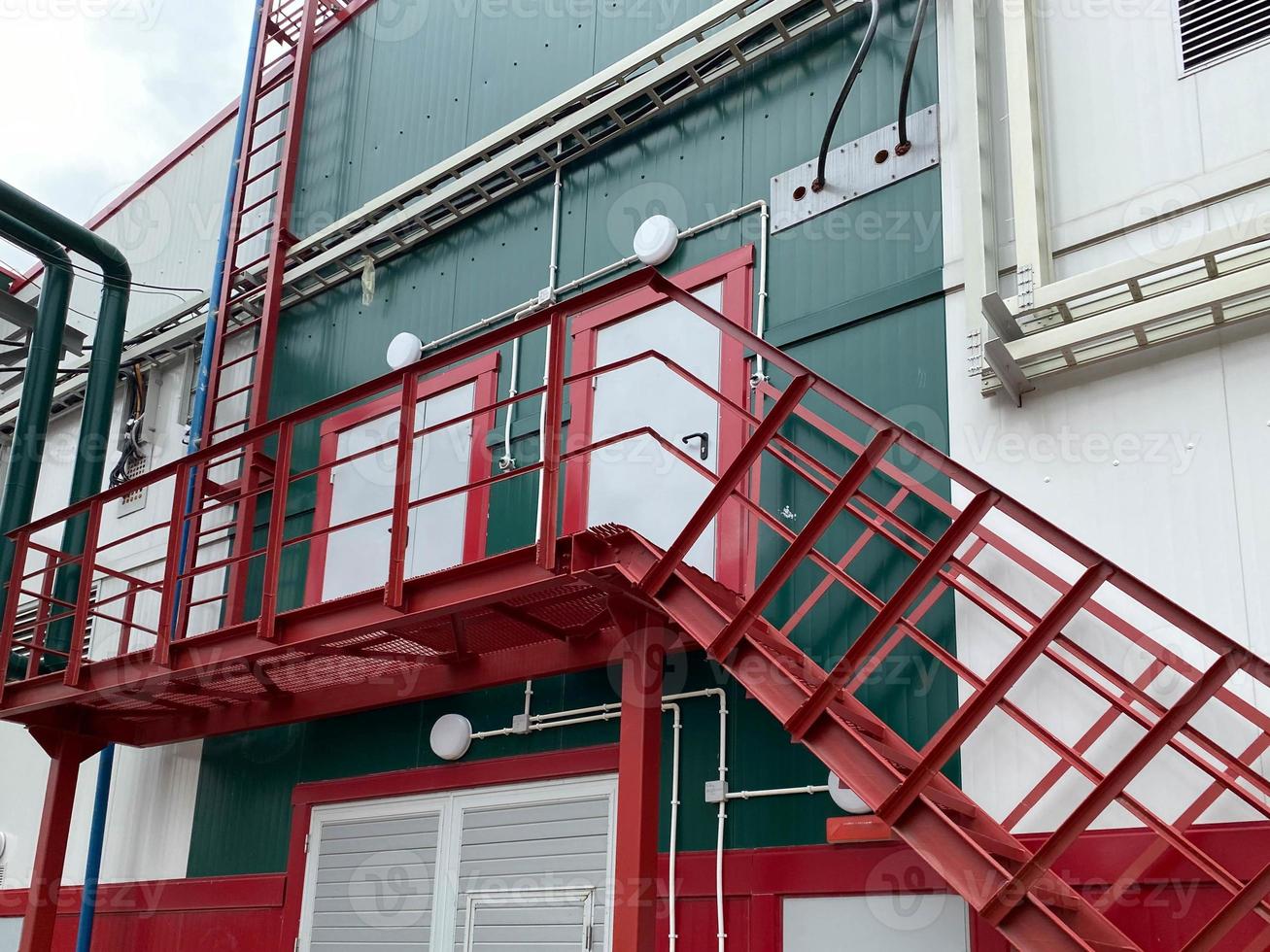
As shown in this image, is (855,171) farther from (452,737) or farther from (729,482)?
(452,737)

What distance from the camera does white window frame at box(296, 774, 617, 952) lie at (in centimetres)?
747

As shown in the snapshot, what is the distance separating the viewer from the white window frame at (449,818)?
747cm

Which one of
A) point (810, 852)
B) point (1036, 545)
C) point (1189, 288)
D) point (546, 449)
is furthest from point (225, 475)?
point (1189, 288)

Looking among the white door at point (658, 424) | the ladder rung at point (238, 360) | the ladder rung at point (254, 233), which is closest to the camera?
the white door at point (658, 424)

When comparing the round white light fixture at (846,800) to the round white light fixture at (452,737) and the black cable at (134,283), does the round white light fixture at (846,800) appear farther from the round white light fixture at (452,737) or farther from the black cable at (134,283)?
the black cable at (134,283)

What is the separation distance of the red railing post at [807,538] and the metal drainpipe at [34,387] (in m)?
7.88

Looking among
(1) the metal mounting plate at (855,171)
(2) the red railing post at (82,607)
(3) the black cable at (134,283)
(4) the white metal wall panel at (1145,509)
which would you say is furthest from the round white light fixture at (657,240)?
(3) the black cable at (134,283)

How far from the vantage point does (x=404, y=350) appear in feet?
32.8

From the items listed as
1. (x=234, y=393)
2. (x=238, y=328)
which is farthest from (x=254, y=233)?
(x=234, y=393)

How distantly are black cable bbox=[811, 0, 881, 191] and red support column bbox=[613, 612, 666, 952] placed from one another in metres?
3.20

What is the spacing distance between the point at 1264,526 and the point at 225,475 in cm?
869

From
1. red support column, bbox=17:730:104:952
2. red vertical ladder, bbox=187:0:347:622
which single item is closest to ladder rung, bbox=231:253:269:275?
red vertical ladder, bbox=187:0:347:622

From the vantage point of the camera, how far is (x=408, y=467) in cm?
669

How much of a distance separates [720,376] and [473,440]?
7.51 ft
